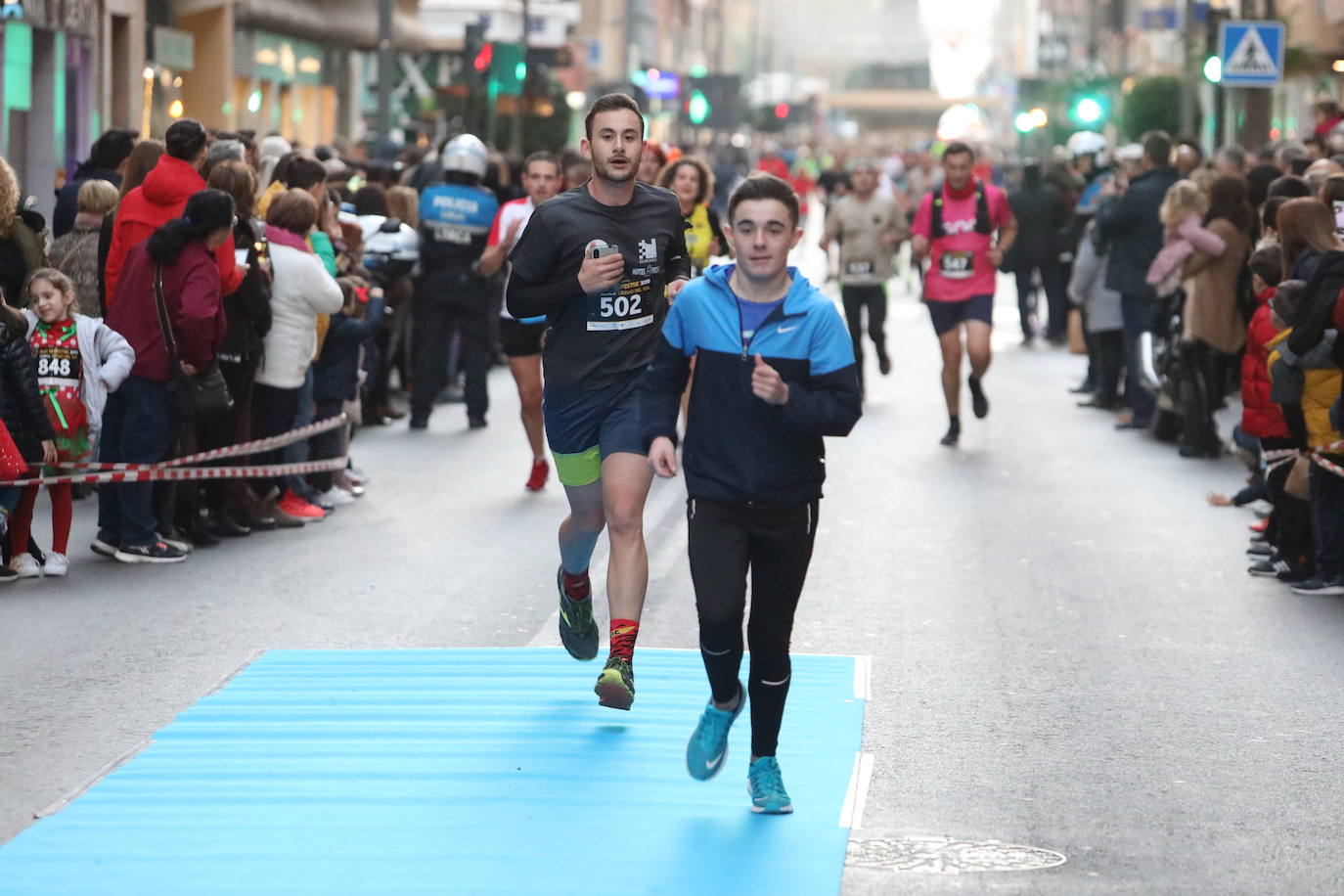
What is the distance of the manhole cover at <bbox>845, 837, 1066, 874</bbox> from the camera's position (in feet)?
21.1

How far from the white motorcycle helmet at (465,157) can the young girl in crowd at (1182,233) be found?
181 inches

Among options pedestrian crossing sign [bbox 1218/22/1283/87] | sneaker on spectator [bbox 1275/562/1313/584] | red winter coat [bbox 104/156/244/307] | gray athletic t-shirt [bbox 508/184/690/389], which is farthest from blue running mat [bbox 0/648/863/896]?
pedestrian crossing sign [bbox 1218/22/1283/87]

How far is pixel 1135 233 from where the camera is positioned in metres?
17.9

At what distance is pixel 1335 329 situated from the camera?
11062 millimetres

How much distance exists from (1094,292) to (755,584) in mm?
13102

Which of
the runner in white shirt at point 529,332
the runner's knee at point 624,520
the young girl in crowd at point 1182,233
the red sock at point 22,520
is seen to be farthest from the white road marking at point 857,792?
the young girl in crowd at point 1182,233

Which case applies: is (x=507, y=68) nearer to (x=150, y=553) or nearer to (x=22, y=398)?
(x=150, y=553)

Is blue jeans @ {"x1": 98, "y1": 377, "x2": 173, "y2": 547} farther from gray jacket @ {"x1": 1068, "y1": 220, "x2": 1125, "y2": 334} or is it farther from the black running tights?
gray jacket @ {"x1": 1068, "y1": 220, "x2": 1125, "y2": 334}

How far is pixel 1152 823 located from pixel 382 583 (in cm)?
507

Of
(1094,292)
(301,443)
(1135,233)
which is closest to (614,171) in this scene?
(301,443)

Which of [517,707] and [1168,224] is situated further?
[1168,224]

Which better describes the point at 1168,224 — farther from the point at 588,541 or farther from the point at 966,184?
the point at 588,541

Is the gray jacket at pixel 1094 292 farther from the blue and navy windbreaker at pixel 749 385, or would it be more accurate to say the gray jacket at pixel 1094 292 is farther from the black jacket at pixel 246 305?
the blue and navy windbreaker at pixel 749 385

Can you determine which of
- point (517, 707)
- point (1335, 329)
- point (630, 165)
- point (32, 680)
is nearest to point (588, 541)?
Answer: point (517, 707)
